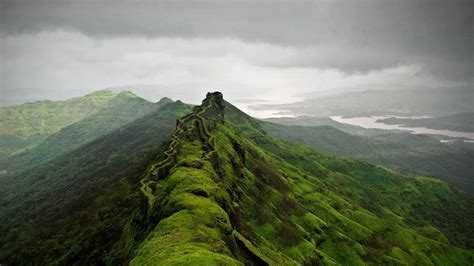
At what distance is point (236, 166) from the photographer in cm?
13250

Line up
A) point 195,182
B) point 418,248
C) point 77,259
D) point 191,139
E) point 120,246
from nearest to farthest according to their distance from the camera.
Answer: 1. point 195,182
2. point 120,246
3. point 77,259
4. point 191,139
5. point 418,248

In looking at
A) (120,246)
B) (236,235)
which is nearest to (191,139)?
(120,246)

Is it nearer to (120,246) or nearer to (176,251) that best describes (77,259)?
(120,246)

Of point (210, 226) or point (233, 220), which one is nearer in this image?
point (210, 226)

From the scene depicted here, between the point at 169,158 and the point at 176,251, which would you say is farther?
the point at 169,158

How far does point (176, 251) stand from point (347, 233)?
15445 centimetres

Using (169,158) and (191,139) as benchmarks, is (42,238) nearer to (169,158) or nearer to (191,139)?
(191,139)

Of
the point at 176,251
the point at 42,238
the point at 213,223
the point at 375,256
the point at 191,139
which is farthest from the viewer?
the point at 42,238

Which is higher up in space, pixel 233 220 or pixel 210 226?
pixel 210 226

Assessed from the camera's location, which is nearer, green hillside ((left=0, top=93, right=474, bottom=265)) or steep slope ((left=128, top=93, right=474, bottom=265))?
steep slope ((left=128, top=93, right=474, bottom=265))

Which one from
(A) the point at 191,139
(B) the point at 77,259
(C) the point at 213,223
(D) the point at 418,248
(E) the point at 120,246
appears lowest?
(D) the point at 418,248

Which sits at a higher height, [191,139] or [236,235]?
[191,139]

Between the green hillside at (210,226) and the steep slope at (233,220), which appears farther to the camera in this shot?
the green hillside at (210,226)

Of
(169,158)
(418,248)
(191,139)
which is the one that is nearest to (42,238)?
(191,139)
